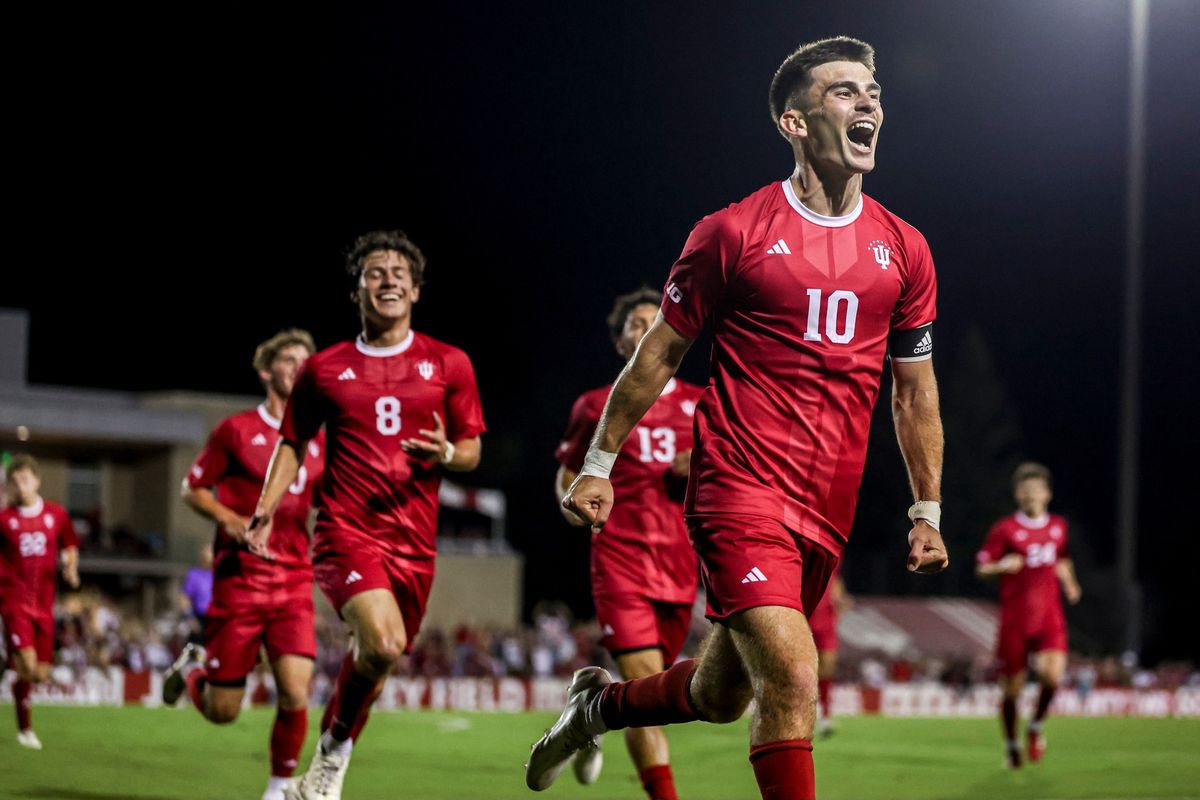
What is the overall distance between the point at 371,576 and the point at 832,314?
3.31 metres

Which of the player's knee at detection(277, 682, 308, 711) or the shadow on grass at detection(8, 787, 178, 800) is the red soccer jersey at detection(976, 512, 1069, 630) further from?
the shadow on grass at detection(8, 787, 178, 800)

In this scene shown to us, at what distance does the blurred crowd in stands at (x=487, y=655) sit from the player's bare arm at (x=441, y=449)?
15.7 m

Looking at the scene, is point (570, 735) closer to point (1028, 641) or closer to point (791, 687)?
point (791, 687)

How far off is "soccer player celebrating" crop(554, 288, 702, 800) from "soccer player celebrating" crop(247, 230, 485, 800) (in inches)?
35.5

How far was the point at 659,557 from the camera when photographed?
30.5ft

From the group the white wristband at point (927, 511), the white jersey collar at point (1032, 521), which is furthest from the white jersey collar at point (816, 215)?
the white jersey collar at point (1032, 521)

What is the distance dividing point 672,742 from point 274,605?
7.70 m

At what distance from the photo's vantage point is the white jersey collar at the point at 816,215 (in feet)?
19.1

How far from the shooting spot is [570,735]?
269 inches

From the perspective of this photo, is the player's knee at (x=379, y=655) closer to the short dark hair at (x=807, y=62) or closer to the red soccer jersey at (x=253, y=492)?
the red soccer jersey at (x=253, y=492)

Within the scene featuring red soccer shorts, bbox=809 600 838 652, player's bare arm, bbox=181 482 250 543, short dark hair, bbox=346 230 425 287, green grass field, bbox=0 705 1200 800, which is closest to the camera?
short dark hair, bbox=346 230 425 287

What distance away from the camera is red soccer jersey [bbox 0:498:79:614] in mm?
14492

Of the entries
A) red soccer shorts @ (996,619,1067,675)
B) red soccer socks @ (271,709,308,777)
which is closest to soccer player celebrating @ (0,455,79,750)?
red soccer socks @ (271,709,308,777)

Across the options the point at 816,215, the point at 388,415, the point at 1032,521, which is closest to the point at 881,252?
the point at 816,215
